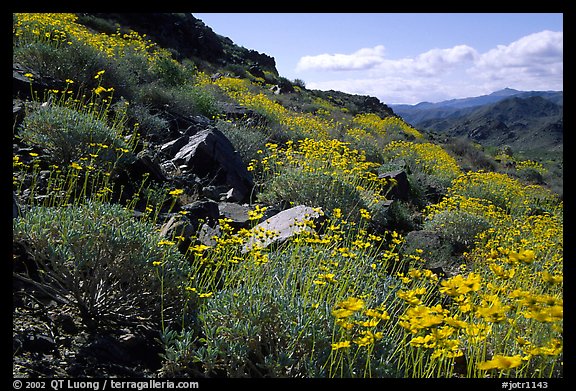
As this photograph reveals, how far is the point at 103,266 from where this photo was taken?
114 inches

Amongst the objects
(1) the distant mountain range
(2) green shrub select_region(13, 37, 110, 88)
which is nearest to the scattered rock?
(2) green shrub select_region(13, 37, 110, 88)

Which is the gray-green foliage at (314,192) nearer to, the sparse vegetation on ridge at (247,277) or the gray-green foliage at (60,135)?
the sparse vegetation on ridge at (247,277)

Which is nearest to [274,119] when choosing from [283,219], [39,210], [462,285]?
[283,219]

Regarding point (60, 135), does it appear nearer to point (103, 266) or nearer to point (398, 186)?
point (103, 266)

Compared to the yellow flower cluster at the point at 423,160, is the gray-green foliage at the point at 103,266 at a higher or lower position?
lower

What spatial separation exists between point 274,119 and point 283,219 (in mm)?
5906

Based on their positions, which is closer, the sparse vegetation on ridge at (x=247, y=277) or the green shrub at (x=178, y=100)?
the sparse vegetation on ridge at (x=247, y=277)

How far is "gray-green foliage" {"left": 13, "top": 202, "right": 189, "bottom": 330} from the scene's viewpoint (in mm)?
2775

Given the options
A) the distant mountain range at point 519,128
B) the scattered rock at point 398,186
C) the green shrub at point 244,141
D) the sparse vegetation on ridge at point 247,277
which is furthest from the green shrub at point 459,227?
the distant mountain range at point 519,128

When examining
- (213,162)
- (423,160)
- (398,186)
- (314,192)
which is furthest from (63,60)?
(423,160)

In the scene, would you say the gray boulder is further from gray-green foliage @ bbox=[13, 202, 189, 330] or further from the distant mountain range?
the distant mountain range

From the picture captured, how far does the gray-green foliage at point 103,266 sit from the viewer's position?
2775 mm

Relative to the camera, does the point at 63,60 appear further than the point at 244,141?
No
